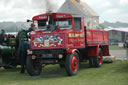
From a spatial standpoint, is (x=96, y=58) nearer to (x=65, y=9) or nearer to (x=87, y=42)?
(x=87, y=42)

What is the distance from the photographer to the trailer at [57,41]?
9828 millimetres

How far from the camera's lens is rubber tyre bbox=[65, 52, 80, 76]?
31.9 ft

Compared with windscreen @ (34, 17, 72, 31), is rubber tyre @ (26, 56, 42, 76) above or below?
below

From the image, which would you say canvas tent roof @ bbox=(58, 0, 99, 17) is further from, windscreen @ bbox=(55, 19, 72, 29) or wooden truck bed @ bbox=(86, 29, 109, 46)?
windscreen @ bbox=(55, 19, 72, 29)

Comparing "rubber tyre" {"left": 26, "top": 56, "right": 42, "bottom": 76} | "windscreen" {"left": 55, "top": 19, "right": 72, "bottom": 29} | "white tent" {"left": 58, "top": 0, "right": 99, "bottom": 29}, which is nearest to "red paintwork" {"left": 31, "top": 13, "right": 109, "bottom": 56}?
"windscreen" {"left": 55, "top": 19, "right": 72, "bottom": 29}

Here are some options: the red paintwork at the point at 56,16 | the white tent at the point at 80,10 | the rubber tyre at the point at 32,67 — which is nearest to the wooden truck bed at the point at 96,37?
the red paintwork at the point at 56,16

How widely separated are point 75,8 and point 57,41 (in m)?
63.2

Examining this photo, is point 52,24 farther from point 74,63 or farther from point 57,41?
point 74,63

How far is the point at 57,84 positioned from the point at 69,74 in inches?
63.5

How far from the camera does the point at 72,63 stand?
32.8 ft

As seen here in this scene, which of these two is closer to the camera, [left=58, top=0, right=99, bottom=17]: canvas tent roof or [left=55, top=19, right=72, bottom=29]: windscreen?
[left=55, top=19, right=72, bottom=29]: windscreen

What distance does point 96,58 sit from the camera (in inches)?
488

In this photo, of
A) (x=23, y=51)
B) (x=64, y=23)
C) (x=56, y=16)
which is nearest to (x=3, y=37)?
(x=23, y=51)

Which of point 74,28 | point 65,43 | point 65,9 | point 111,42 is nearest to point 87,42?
point 74,28
